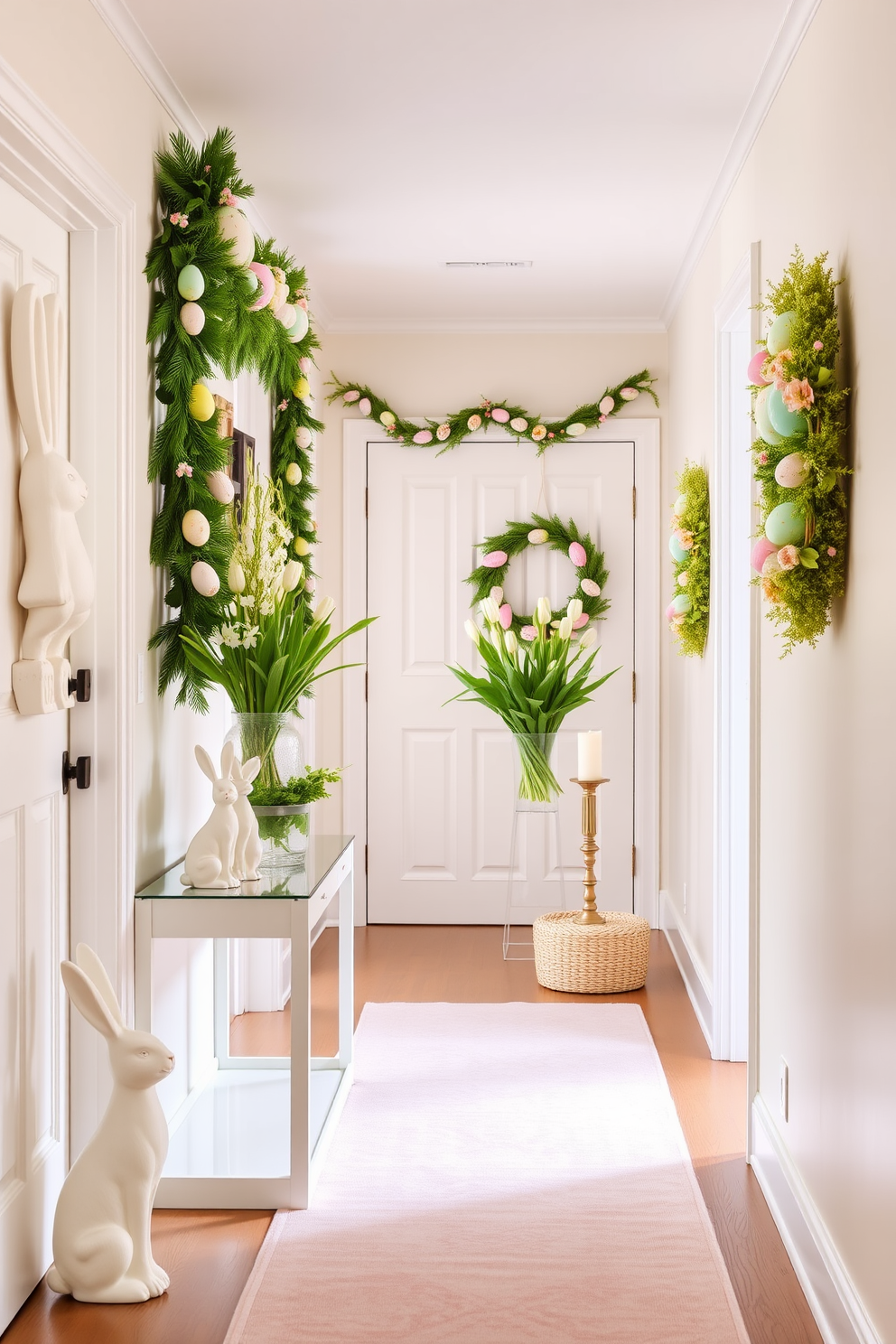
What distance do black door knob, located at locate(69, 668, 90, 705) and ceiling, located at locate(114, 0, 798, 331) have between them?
4.40ft

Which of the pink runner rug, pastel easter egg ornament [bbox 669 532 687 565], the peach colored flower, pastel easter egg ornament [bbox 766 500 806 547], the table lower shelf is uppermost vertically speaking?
the peach colored flower

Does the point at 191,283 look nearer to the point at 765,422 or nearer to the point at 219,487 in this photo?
the point at 219,487

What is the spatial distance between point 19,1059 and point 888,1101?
4.93 ft

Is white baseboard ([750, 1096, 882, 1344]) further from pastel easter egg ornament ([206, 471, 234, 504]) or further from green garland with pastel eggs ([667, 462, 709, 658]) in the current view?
pastel easter egg ornament ([206, 471, 234, 504])

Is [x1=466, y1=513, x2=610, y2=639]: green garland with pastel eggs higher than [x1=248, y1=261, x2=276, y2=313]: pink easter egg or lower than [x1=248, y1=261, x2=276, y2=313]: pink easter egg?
lower

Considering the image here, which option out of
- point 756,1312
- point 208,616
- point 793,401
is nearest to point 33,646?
point 208,616

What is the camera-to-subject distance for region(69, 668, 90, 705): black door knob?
2447 mm

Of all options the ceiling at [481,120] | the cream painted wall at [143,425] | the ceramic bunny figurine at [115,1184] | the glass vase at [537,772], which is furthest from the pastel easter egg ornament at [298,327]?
the ceramic bunny figurine at [115,1184]

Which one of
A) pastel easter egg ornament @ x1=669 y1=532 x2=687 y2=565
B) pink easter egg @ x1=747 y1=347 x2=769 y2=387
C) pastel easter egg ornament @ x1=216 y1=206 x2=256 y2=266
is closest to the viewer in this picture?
pink easter egg @ x1=747 y1=347 x2=769 y2=387

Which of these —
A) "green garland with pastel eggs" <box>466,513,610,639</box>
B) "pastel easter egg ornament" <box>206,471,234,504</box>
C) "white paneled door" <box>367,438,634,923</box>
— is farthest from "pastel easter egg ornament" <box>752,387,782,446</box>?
"white paneled door" <box>367,438,634,923</box>

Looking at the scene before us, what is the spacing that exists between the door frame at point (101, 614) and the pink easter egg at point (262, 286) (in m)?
0.50

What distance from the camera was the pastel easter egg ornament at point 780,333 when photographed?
2.16 metres

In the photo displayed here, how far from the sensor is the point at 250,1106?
3031 millimetres

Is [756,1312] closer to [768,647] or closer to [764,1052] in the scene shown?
[764,1052]
